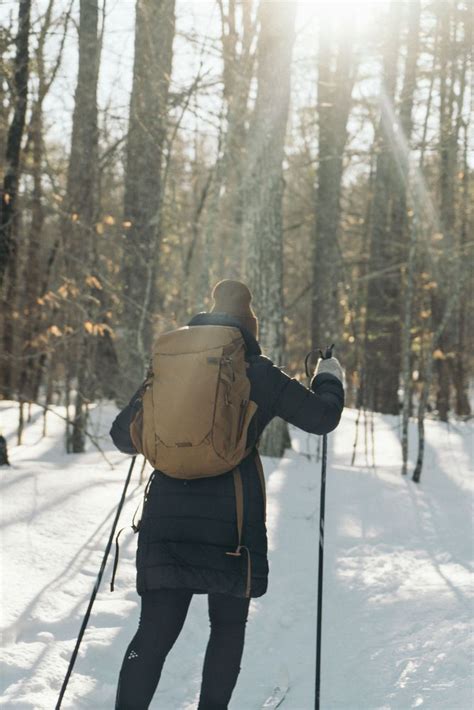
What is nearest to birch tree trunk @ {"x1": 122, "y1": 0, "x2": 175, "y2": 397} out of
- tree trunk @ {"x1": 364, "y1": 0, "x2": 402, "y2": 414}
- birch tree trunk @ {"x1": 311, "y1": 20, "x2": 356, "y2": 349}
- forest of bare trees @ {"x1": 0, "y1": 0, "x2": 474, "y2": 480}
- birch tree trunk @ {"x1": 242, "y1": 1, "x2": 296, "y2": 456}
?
forest of bare trees @ {"x1": 0, "y1": 0, "x2": 474, "y2": 480}

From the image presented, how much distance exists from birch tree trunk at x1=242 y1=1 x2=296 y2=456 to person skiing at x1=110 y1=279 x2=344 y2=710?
627 centimetres

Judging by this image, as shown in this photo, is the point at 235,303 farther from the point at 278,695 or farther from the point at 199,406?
the point at 278,695

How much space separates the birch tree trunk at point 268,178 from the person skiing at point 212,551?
20.6ft

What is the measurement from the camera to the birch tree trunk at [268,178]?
8.88 meters

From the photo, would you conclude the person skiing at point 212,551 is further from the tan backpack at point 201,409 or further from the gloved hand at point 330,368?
the gloved hand at point 330,368

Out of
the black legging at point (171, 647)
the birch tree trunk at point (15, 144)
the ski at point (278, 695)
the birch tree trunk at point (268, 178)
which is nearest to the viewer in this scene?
the black legging at point (171, 647)

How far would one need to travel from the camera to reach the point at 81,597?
15.8 feet

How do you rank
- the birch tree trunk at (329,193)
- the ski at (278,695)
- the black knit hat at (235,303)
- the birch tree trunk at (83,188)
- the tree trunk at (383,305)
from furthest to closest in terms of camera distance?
1. the tree trunk at (383,305)
2. the birch tree trunk at (329,193)
3. the birch tree trunk at (83,188)
4. the ski at (278,695)
5. the black knit hat at (235,303)

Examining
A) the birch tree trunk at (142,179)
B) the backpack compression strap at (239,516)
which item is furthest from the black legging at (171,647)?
the birch tree trunk at (142,179)

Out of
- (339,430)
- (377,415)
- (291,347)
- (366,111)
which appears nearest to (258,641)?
(339,430)

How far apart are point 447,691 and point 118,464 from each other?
18.4 feet

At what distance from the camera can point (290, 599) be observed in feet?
17.4

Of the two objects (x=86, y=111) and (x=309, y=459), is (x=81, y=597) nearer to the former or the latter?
(x=309, y=459)

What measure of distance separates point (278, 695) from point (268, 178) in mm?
6383
